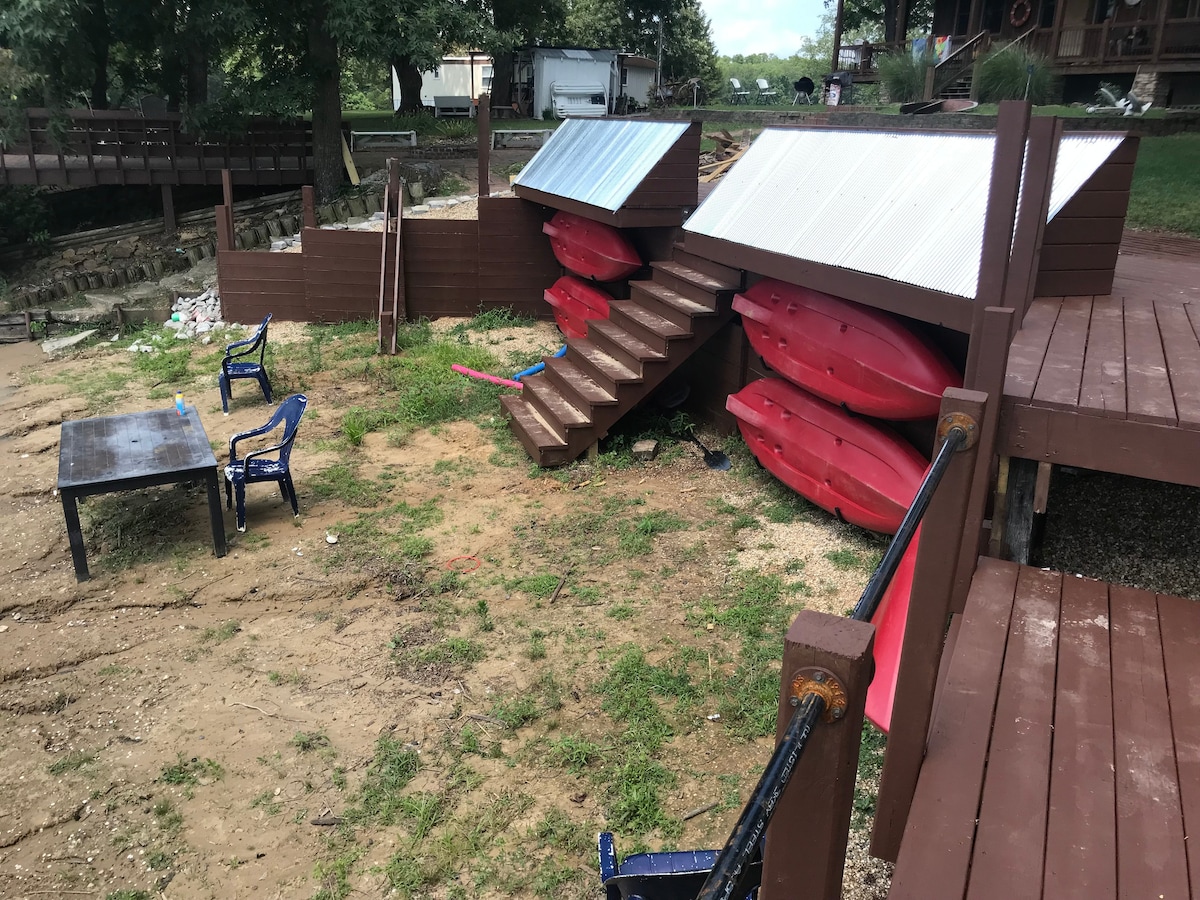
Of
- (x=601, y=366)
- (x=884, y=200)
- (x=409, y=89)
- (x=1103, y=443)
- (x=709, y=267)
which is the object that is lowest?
(x=601, y=366)

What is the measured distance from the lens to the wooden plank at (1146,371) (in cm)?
375

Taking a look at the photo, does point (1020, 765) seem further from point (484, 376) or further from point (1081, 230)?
point (484, 376)

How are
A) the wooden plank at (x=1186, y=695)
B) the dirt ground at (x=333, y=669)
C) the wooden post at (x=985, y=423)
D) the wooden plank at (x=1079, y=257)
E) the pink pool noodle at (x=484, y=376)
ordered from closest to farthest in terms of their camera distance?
the wooden plank at (x=1186, y=695)
the wooden post at (x=985, y=423)
the dirt ground at (x=333, y=669)
the wooden plank at (x=1079, y=257)
the pink pool noodle at (x=484, y=376)

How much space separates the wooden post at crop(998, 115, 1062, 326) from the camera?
12.2 ft

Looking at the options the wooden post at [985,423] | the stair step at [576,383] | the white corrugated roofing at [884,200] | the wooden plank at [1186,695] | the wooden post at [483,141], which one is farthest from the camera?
the wooden post at [483,141]

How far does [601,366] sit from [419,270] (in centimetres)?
574

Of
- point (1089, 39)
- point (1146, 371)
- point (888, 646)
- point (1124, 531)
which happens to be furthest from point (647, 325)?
point (1089, 39)

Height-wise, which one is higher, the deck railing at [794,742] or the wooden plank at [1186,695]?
the deck railing at [794,742]

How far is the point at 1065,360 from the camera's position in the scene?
455cm

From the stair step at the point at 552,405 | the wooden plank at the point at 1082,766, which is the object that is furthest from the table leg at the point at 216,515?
the wooden plank at the point at 1082,766

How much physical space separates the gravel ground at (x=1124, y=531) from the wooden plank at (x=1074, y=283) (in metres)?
1.44

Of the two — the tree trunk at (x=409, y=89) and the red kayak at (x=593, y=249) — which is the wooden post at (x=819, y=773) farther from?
the tree trunk at (x=409, y=89)

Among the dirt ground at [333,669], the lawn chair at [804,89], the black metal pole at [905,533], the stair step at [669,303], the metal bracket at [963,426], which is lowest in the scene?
the dirt ground at [333,669]

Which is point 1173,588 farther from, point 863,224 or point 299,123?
point 299,123
